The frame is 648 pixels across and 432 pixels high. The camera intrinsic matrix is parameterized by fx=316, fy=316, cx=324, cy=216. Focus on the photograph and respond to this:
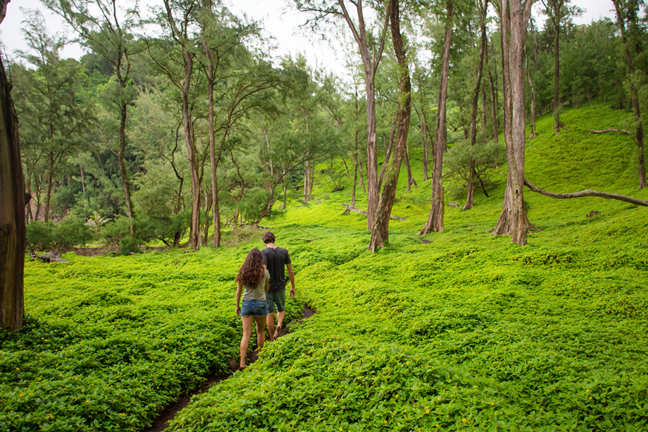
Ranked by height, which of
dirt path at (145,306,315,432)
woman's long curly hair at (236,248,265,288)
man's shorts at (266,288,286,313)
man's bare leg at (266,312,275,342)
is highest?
woman's long curly hair at (236,248,265,288)

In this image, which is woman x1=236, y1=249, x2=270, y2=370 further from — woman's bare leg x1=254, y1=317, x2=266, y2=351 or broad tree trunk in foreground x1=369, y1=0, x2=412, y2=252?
broad tree trunk in foreground x1=369, y1=0, x2=412, y2=252

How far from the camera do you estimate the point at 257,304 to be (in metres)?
5.63

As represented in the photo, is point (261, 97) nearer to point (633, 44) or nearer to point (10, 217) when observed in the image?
point (10, 217)

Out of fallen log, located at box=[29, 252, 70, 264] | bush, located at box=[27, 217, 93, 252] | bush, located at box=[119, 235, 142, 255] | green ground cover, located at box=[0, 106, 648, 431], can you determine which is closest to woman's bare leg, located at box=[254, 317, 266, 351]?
green ground cover, located at box=[0, 106, 648, 431]

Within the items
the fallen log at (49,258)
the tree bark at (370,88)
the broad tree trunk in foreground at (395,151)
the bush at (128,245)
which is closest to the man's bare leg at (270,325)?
the broad tree trunk in foreground at (395,151)

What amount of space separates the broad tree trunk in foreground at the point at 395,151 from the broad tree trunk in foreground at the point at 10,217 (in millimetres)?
9765

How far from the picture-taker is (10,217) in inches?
204

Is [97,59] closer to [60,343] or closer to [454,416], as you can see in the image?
[60,343]

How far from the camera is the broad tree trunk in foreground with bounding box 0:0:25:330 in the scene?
5105 mm

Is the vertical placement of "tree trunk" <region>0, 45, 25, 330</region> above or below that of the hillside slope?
above

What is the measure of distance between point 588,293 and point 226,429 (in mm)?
7123

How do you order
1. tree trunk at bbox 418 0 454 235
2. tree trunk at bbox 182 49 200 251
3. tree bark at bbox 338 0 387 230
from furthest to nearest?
1. tree trunk at bbox 182 49 200 251
2. tree trunk at bbox 418 0 454 235
3. tree bark at bbox 338 0 387 230

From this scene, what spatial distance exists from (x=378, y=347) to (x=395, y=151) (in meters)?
8.24

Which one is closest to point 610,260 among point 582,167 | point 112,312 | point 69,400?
point 69,400
